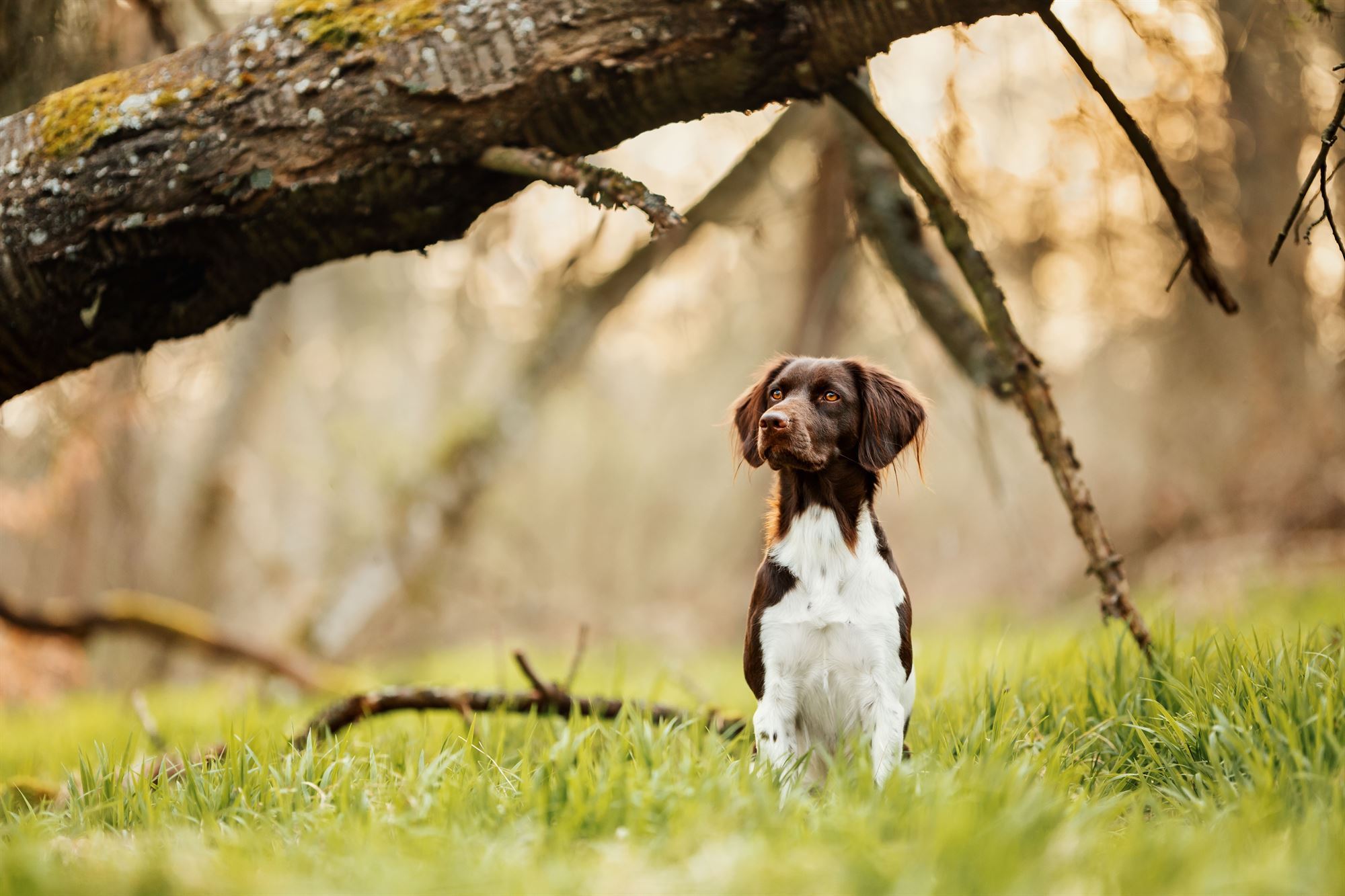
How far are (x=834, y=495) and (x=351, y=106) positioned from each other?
6.29ft

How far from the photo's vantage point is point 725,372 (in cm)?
1409

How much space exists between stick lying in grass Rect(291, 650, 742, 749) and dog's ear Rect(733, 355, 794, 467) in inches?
41.2

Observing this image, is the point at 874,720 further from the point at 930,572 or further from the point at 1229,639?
the point at 930,572

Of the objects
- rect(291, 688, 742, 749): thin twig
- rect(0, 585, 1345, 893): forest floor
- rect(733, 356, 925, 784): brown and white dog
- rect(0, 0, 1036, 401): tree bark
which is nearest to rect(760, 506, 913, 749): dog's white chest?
rect(733, 356, 925, 784): brown and white dog

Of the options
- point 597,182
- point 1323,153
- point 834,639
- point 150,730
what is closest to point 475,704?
point 834,639

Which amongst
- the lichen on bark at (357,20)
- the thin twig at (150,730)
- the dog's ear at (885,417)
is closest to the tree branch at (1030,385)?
the dog's ear at (885,417)

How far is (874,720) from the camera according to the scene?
2898mm

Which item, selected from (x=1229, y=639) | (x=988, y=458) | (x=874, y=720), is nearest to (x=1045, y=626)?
(x=988, y=458)

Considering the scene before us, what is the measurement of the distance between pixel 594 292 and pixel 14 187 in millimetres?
4801

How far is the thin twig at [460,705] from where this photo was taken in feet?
11.9

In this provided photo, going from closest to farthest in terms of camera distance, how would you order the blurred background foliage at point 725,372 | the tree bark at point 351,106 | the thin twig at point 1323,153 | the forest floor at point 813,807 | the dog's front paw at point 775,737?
the forest floor at point 813,807, the thin twig at point 1323,153, the tree bark at point 351,106, the dog's front paw at point 775,737, the blurred background foliage at point 725,372

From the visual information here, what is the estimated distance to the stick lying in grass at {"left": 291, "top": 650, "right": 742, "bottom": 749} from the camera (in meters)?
3.63

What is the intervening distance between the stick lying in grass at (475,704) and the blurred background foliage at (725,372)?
1334 mm

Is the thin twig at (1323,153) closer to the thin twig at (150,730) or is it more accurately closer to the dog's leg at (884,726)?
the dog's leg at (884,726)
